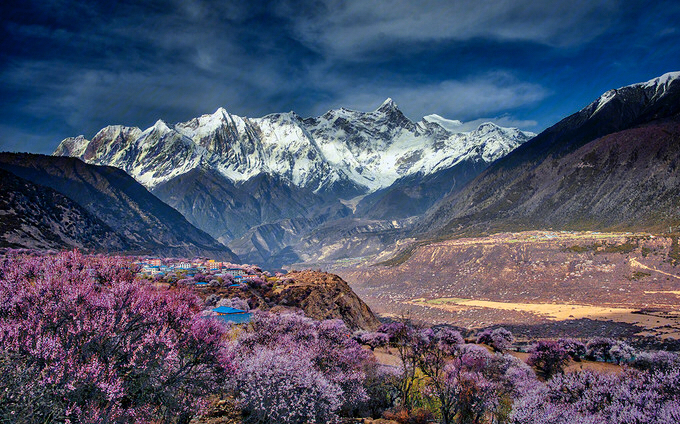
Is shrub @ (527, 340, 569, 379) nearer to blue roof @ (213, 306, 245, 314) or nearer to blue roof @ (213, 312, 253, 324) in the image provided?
blue roof @ (213, 312, 253, 324)

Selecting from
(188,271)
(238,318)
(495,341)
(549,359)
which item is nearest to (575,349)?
(495,341)

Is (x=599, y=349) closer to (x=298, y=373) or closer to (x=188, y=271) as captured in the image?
(x=298, y=373)

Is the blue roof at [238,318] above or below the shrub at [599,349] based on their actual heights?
above

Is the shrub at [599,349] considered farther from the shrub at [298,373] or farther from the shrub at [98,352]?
the shrub at [98,352]

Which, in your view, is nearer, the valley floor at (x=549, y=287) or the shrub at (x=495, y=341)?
the shrub at (x=495, y=341)

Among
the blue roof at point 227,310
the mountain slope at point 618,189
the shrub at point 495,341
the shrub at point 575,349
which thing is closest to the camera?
the shrub at point 575,349

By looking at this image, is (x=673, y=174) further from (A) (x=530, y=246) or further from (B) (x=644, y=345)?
(B) (x=644, y=345)

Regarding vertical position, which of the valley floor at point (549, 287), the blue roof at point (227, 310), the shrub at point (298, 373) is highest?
the blue roof at point (227, 310)

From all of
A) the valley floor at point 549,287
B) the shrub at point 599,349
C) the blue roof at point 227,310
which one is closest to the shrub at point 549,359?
the shrub at point 599,349
